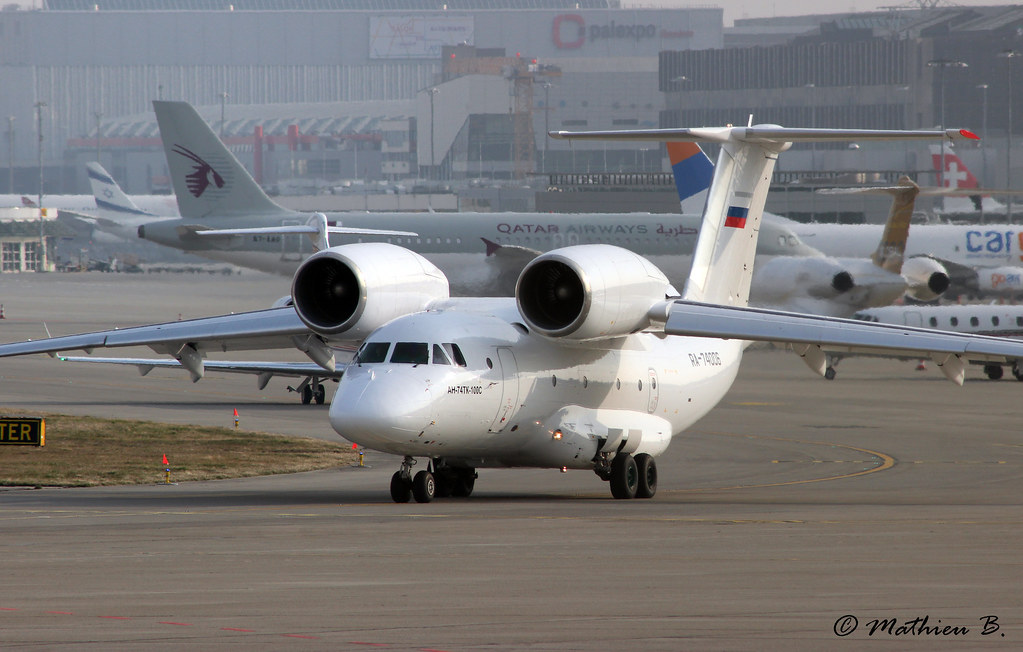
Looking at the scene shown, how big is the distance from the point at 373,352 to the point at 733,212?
26.8 ft

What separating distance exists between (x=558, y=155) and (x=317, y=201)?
1203 inches

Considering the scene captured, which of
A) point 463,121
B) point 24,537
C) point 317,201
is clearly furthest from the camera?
point 463,121

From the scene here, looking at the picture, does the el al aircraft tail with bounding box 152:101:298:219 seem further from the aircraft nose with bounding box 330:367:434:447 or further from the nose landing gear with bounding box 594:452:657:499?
the aircraft nose with bounding box 330:367:434:447

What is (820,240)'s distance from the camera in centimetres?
6300

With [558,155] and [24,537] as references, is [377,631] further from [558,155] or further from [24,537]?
[558,155]

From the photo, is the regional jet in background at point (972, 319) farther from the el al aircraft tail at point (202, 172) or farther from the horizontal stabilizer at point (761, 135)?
the el al aircraft tail at point (202, 172)

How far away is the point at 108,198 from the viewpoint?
11912cm

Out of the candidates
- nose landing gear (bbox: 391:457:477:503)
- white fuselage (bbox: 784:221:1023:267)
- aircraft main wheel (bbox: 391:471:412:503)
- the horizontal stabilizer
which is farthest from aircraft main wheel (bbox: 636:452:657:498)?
white fuselage (bbox: 784:221:1023:267)

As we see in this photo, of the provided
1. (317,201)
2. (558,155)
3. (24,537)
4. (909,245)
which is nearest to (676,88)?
(558,155)

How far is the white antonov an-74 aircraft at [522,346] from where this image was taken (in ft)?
65.0

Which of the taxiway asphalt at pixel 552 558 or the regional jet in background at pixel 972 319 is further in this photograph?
the regional jet in background at pixel 972 319

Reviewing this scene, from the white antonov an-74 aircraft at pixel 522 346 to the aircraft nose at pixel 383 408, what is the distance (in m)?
0.02

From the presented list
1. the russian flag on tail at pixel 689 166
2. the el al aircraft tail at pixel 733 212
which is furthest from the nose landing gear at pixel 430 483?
the russian flag on tail at pixel 689 166

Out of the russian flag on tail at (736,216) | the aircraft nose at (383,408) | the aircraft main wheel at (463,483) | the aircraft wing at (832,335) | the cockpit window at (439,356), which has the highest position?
the russian flag on tail at (736,216)
